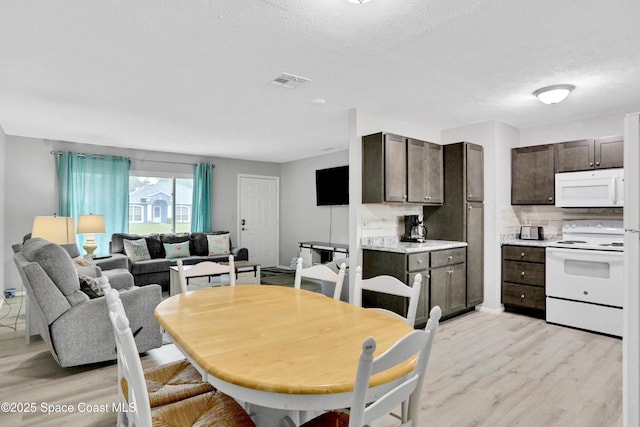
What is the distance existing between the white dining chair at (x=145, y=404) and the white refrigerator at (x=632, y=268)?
4.83 ft

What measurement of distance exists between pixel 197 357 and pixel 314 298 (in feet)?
3.15

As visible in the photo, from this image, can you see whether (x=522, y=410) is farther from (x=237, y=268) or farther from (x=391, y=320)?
(x=237, y=268)

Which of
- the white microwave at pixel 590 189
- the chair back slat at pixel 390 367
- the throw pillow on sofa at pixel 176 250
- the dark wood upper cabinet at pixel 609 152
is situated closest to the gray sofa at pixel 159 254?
the throw pillow on sofa at pixel 176 250

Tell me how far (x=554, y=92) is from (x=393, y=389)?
3.26m

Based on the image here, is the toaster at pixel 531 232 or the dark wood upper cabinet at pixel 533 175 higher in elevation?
the dark wood upper cabinet at pixel 533 175

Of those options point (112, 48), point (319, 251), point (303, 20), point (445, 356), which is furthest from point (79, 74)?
point (319, 251)

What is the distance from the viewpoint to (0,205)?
496 centimetres

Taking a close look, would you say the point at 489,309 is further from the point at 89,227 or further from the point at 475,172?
the point at 89,227

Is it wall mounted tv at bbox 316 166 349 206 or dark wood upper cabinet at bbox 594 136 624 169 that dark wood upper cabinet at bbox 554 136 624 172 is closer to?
dark wood upper cabinet at bbox 594 136 624 169

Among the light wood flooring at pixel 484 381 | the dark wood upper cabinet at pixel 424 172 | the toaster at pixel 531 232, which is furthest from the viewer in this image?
the toaster at pixel 531 232

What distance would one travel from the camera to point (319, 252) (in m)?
6.83

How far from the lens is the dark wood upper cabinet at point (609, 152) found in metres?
3.94

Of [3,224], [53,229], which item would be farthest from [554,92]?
[3,224]

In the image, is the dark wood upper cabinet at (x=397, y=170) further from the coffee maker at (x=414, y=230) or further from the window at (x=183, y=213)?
the window at (x=183, y=213)
